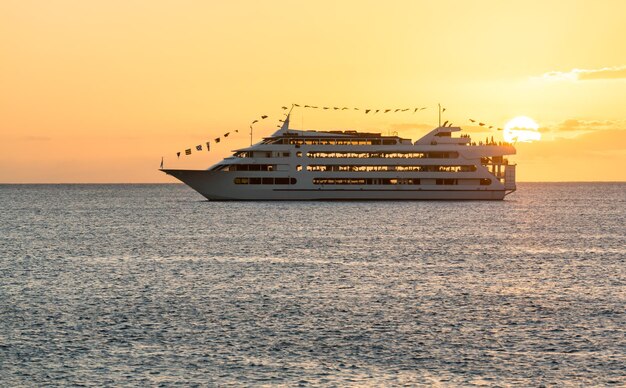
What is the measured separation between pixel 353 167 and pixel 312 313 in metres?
88.7

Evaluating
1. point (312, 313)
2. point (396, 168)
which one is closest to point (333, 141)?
point (396, 168)

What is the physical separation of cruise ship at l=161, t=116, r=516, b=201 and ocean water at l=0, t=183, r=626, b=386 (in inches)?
2090

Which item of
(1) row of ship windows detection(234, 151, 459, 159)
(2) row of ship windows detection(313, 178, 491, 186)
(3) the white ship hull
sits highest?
(1) row of ship windows detection(234, 151, 459, 159)

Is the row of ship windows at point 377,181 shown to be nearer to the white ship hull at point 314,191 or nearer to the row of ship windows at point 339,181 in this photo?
the row of ship windows at point 339,181

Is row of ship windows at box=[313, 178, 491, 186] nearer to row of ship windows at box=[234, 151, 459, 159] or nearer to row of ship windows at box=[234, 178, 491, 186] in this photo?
row of ship windows at box=[234, 178, 491, 186]

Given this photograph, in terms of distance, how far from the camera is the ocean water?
2262 centimetres

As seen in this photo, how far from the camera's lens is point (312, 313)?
103ft

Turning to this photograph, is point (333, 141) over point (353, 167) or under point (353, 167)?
over

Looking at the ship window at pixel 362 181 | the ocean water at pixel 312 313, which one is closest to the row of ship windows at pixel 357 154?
the ship window at pixel 362 181

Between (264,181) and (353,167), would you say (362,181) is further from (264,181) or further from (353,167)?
(264,181)

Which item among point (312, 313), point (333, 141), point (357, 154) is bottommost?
point (312, 313)

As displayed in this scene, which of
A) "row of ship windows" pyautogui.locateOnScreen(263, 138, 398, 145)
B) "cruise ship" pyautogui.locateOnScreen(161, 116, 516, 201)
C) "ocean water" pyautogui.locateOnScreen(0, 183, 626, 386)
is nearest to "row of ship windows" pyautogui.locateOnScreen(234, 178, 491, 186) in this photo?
"cruise ship" pyautogui.locateOnScreen(161, 116, 516, 201)

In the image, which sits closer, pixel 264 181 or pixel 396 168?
pixel 396 168

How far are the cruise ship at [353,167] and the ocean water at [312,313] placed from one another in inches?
2090
